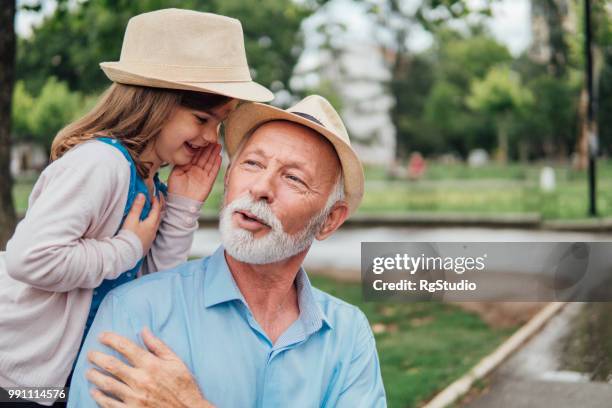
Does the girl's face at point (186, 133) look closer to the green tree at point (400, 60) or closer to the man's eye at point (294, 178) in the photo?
the man's eye at point (294, 178)

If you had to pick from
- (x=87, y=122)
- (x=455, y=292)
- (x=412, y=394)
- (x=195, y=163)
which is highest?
(x=87, y=122)

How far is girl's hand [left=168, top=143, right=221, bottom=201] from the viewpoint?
8.71 ft

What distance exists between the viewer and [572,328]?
6871mm

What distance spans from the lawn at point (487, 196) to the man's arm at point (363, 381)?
570 inches

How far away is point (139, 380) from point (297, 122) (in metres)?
0.90

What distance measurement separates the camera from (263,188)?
221 centimetres

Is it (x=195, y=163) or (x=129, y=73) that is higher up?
(x=129, y=73)

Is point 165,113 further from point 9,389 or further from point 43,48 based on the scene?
point 43,48

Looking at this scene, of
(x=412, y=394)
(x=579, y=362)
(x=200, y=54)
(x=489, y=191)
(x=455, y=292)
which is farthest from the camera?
(x=489, y=191)

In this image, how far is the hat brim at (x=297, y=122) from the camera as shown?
229 cm

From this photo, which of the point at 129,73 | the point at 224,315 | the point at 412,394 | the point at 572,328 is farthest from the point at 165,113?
the point at 572,328

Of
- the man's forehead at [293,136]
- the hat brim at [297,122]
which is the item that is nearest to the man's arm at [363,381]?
the hat brim at [297,122]

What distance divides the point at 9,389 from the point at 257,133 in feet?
3.71

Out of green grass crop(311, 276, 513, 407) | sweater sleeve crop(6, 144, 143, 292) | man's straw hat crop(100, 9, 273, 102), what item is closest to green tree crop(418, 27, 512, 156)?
green grass crop(311, 276, 513, 407)
